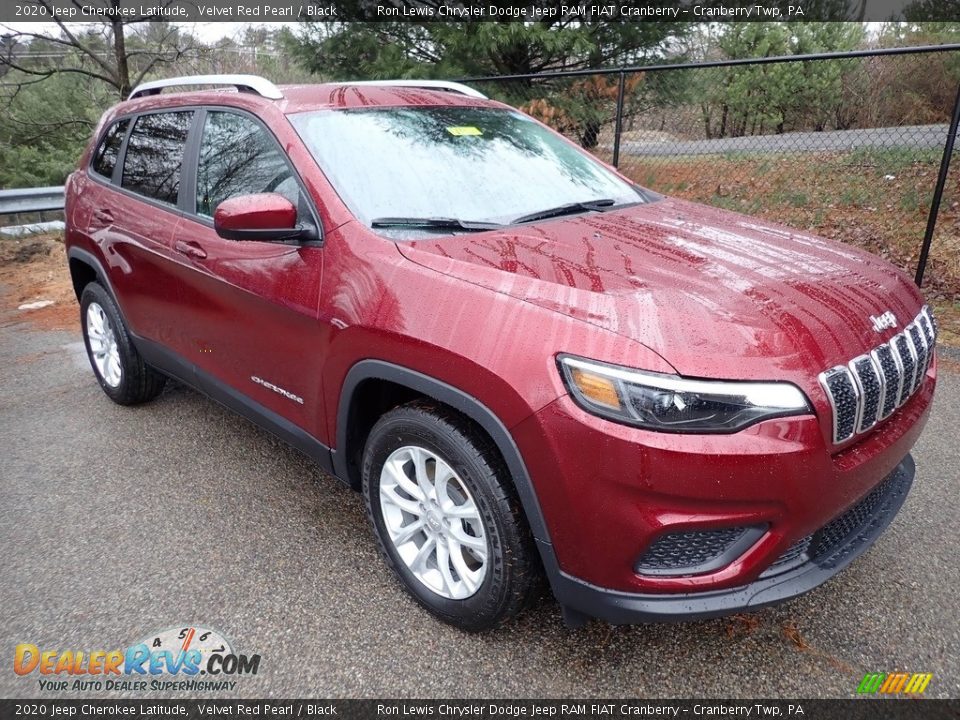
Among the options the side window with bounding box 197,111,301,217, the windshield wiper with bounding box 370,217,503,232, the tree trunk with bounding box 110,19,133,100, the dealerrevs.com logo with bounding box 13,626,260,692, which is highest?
the tree trunk with bounding box 110,19,133,100

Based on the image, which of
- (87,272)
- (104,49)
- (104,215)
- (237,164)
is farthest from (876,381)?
(104,49)

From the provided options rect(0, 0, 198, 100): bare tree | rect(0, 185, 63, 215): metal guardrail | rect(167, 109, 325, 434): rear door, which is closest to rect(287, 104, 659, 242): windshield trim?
rect(167, 109, 325, 434): rear door

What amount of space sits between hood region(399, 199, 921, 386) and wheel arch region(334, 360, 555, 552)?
1.11ft

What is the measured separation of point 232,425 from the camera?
398 cm

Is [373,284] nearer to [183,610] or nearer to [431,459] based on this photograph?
[431,459]

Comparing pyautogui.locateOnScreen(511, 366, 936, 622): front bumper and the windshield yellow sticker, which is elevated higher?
the windshield yellow sticker

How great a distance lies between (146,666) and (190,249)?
1755 mm

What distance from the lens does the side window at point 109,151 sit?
3955 mm

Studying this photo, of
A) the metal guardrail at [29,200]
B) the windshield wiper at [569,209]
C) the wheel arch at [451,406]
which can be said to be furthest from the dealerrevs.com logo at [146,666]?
the metal guardrail at [29,200]

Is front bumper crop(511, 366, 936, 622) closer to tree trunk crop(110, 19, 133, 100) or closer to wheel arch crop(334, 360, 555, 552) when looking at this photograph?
wheel arch crop(334, 360, 555, 552)

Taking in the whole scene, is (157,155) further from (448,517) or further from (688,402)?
(688,402)

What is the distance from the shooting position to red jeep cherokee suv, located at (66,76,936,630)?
1.77 metres

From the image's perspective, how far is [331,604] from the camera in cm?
250

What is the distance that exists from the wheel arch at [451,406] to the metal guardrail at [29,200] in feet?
27.0
